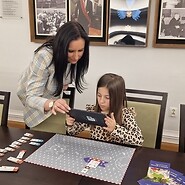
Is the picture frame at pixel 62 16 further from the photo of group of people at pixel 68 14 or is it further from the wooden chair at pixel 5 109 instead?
the wooden chair at pixel 5 109

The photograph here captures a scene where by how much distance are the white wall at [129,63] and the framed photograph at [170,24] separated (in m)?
0.06

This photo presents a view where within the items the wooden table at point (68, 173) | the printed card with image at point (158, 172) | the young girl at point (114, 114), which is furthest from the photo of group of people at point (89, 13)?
the printed card with image at point (158, 172)

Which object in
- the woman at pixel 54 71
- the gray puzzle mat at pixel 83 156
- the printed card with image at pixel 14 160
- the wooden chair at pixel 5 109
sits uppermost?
the woman at pixel 54 71

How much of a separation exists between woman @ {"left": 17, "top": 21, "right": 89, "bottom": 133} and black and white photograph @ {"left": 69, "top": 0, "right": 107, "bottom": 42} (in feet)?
3.58

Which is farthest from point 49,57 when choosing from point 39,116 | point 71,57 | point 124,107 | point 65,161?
point 65,161

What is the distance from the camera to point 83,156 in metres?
1.24

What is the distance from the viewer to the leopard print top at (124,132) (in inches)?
55.1

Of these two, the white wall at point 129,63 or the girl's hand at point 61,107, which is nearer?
the girl's hand at point 61,107

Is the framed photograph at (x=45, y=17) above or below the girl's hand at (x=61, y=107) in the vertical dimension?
above

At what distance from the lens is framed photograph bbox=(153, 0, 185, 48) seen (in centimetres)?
246

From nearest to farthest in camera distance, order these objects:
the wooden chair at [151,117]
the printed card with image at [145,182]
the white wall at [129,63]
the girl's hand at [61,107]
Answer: the printed card with image at [145,182], the girl's hand at [61,107], the wooden chair at [151,117], the white wall at [129,63]

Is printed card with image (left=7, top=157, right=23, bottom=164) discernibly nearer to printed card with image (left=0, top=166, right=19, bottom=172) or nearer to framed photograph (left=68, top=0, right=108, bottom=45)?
printed card with image (left=0, top=166, right=19, bottom=172)

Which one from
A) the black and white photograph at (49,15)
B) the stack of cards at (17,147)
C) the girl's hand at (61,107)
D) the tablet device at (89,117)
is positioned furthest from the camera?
the black and white photograph at (49,15)

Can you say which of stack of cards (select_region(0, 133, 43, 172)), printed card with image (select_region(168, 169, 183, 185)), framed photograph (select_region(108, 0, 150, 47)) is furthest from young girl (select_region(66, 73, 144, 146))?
framed photograph (select_region(108, 0, 150, 47))
